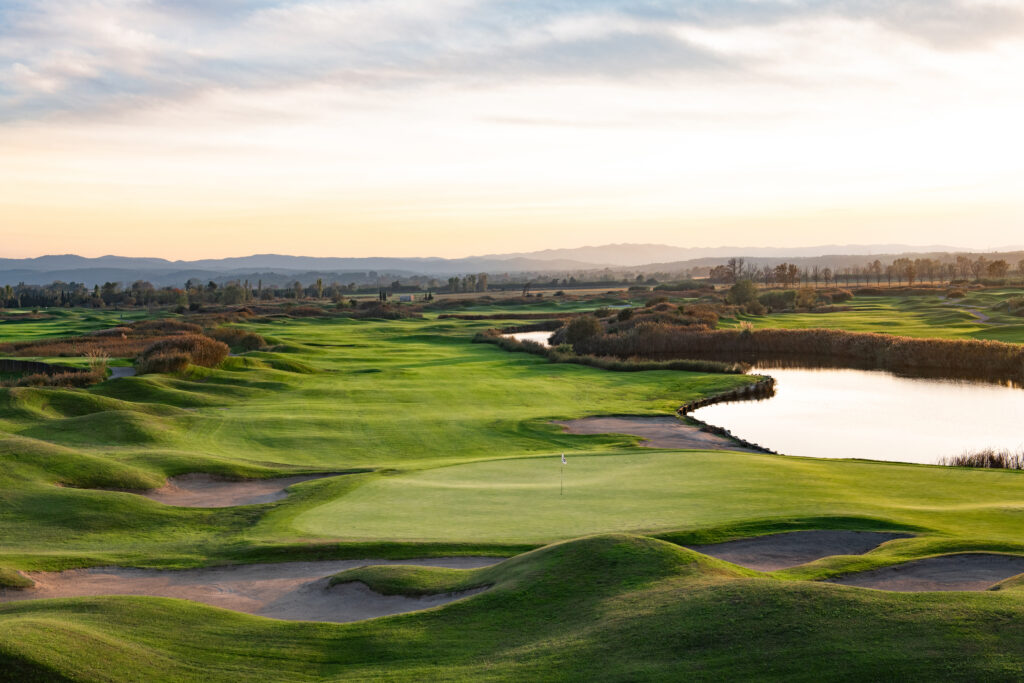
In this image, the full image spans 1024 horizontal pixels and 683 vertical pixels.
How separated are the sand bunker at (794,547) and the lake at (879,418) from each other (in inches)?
582

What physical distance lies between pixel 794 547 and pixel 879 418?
24.6m

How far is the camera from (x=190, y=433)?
27797 mm

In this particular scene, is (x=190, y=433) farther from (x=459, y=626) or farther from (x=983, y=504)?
(x=983, y=504)

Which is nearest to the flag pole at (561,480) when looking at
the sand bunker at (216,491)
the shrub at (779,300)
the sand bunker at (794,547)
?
the sand bunker at (794,547)

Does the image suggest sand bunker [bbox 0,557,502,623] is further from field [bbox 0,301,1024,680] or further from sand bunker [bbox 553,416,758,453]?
sand bunker [bbox 553,416,758,453]

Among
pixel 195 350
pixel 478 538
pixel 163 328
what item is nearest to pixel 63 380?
pixel 195 350

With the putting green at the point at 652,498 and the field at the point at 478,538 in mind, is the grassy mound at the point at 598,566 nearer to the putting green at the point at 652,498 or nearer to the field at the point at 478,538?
the field at the point at 478,538

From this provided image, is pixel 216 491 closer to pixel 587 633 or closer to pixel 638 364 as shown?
pixel 587 633

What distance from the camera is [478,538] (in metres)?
14.9

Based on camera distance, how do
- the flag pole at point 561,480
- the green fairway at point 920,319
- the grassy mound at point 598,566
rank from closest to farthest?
the grassy mound at point 598,566 < the flag pole at point 561,480 < the green fairway at point 920,319

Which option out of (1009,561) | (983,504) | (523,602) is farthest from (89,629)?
(983,504)

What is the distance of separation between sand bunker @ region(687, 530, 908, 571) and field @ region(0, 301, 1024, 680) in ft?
1.27

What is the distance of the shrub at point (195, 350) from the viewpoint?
145 feet

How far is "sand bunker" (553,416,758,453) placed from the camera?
28.2 metres
